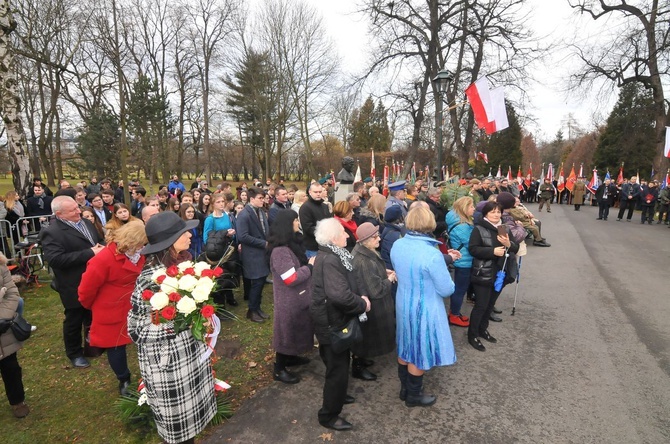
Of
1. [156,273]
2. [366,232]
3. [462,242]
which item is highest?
[366,232]

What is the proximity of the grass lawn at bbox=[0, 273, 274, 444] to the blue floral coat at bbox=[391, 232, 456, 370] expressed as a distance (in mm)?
1706

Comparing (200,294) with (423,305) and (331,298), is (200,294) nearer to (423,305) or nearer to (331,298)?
(331,298)

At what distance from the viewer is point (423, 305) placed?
3.12 m

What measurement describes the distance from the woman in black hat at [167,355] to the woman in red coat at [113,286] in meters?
0.37

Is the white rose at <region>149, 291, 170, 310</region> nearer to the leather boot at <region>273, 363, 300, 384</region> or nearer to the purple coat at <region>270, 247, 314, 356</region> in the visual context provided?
the purple coat at <region>270, 247, 314, 356</region>

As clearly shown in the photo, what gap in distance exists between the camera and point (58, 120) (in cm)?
2930

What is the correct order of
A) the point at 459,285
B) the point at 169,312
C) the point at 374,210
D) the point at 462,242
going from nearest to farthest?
the point at 169,312 < the point at 462,242 < the point at 459,285 < the point at 374,210

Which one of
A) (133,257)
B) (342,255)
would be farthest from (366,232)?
(133,257)

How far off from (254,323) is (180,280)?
3068 millimetres

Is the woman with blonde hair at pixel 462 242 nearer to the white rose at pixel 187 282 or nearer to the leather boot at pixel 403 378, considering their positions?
the leather boot at pixel 403 378

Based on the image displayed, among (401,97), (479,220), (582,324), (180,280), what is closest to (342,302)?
(180,280)

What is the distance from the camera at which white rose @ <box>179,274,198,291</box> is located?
94.2 inches

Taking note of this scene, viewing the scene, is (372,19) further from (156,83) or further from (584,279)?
(156,83)

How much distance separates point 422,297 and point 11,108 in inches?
393
